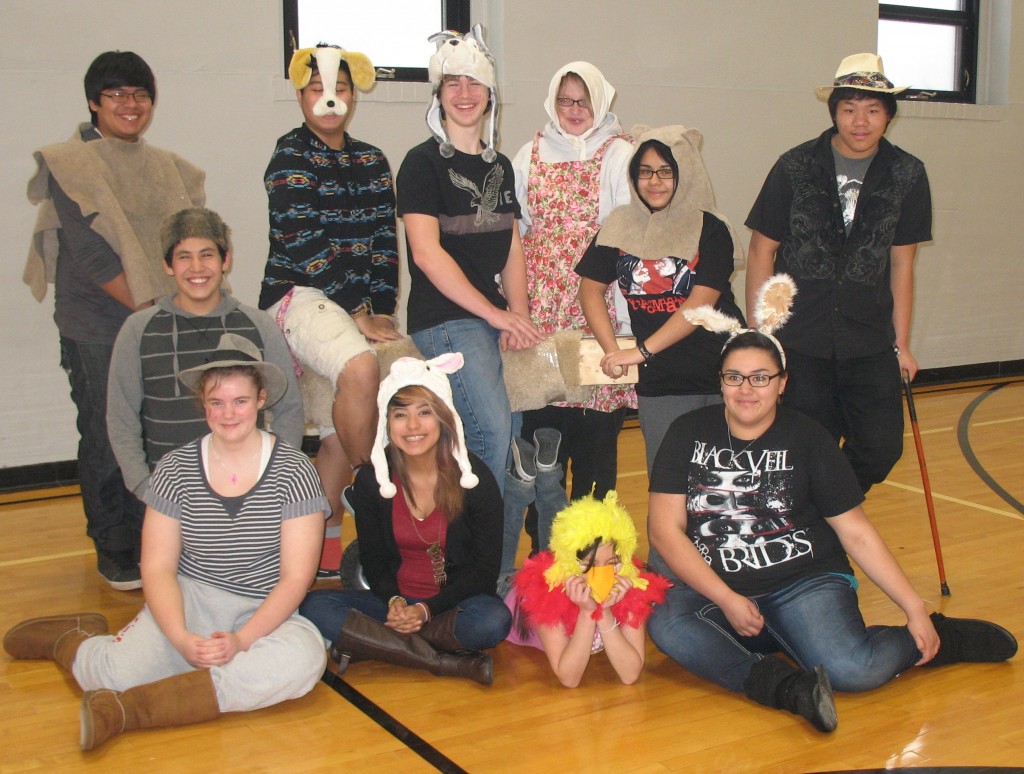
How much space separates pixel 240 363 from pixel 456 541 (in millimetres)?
740

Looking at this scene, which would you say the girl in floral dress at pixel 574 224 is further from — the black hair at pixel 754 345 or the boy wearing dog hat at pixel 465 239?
the black hair at pixel 754 345

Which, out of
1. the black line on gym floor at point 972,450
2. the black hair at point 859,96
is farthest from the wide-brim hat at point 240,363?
the black line on gym floor at point 972,450

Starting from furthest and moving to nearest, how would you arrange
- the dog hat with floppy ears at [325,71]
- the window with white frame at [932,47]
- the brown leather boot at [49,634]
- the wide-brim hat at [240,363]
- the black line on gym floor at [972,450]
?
the window with white frame at [932,47]
the black line on gym floor at [972,450]
the dog hat with floppy ears at [325,71]
the brown leather boot at [49,634]
the wide-brim hat at [240,363]

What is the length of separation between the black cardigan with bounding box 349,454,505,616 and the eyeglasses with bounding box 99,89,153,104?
4.98 ft

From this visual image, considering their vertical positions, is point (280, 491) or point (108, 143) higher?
point (108, 143)

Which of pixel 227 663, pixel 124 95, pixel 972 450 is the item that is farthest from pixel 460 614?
pixel 972 450

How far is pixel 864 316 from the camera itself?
3213 mm

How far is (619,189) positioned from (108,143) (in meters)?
1.66

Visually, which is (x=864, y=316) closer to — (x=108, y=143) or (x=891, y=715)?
(x=891, y=715)

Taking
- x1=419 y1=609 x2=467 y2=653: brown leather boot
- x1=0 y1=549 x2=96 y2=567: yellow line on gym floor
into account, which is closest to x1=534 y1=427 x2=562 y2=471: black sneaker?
x1=419 y1=609 x2=467 y2=653: brown leather boot

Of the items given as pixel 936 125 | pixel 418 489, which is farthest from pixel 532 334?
pixel 936 125

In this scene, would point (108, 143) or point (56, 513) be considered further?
point (56, 513)

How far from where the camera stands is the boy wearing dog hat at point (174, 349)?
10.0ft

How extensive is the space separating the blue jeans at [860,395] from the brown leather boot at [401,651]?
1.29 m
